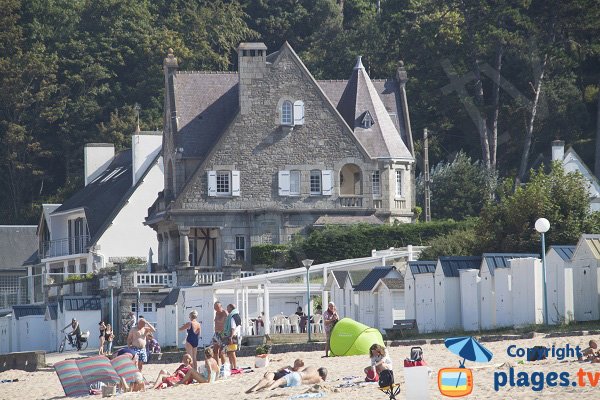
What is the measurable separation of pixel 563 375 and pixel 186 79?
42634mm


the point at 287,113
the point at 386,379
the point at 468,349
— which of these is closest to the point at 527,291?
the point at 468,349

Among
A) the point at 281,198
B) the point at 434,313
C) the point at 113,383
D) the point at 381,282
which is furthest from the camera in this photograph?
the point at 281,198

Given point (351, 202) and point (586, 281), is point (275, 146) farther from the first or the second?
point (586, 281)

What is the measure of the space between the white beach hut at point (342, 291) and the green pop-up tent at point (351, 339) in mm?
11695

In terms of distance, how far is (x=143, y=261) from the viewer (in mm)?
77875

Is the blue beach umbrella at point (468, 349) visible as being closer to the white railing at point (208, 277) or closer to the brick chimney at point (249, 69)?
the white railing at point (208, 277)

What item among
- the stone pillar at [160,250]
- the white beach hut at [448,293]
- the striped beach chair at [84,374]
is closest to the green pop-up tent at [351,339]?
the striped beach chair at [84,374]

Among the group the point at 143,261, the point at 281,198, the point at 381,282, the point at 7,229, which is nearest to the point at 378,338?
the point at 381,282

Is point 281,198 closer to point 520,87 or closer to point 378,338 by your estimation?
point 520,87

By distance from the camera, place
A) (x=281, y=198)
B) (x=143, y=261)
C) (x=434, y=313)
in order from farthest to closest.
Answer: (x=143, y=261), (x=281, y=198), (x=434, y=313)

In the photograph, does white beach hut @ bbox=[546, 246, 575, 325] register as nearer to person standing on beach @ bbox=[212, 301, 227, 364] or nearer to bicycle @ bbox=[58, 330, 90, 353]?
person standing on beach @ bbox=[212, 301, 227, 364]

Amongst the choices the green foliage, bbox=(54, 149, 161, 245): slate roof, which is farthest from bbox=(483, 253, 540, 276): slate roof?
bbox=(54, 149, 161, 245): slate roof

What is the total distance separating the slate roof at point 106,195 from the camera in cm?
7975

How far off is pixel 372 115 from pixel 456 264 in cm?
2558
